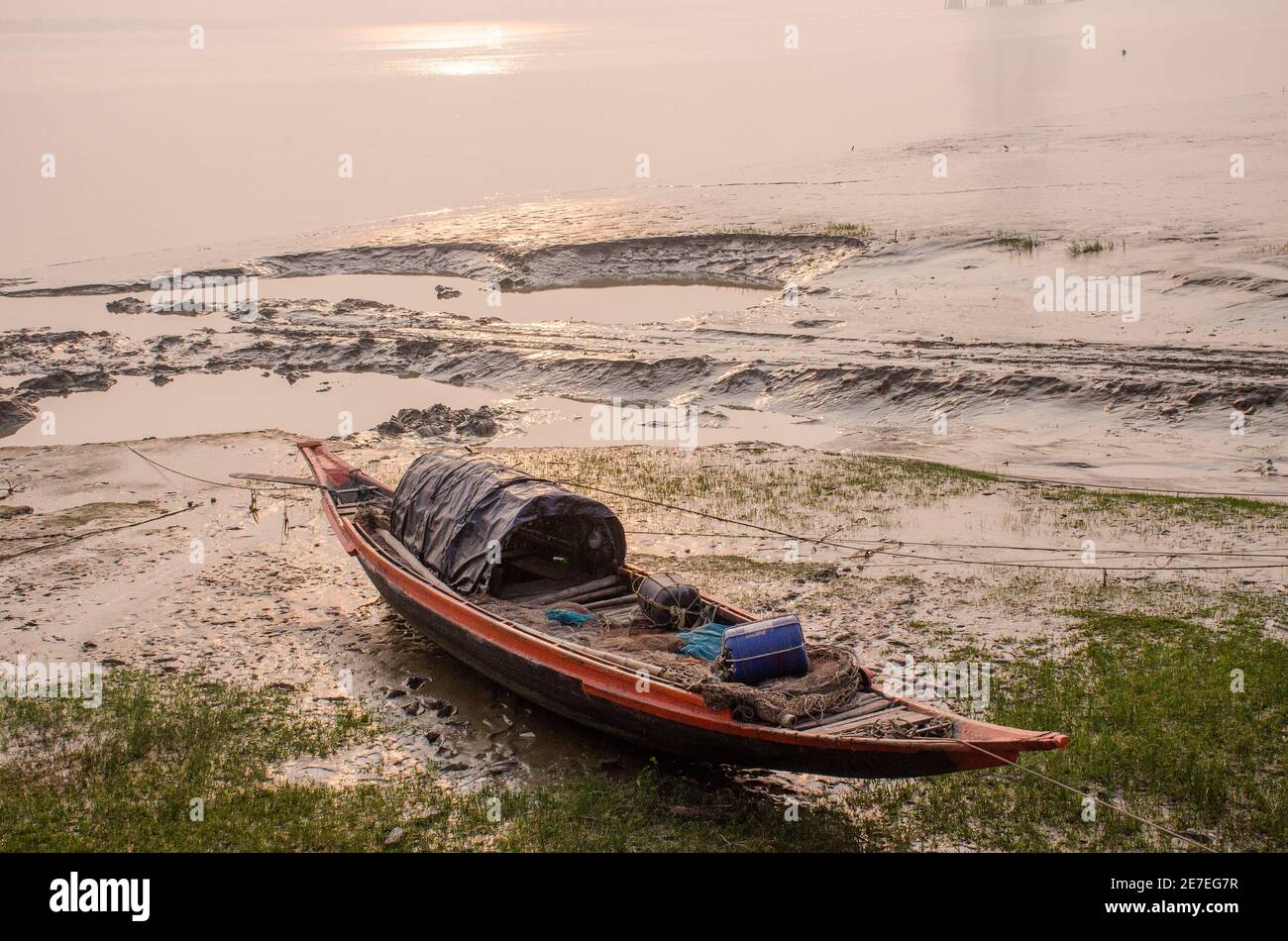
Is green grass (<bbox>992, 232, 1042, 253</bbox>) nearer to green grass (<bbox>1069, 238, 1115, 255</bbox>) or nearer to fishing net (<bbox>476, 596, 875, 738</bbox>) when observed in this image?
green grass (<bbox>1069, 238, 1115, 255</bbox>)

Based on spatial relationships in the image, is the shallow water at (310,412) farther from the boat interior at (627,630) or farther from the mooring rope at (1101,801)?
the mooring rope at (1101,801)

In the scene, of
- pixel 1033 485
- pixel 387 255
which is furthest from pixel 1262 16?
pixel 1033 485

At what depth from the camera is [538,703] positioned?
448 inches

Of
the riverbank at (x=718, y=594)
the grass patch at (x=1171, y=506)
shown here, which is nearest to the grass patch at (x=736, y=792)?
the riverbank at (x=718, y=594)

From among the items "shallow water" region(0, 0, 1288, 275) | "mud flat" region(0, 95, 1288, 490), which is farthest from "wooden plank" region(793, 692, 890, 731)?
"shallow water" region(0, 0, 1288, 275)

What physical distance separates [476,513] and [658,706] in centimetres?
390

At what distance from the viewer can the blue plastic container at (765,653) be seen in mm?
10016

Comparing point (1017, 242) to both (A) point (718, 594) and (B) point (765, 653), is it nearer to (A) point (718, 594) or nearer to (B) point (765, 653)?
(A) point (718, 594)

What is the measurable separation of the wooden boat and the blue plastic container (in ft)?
1.68

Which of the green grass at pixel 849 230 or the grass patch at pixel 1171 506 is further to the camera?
the green grass at pixel 849 230

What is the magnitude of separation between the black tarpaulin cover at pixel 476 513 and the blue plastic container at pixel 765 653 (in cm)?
302

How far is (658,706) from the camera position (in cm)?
988

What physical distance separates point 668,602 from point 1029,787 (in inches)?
147

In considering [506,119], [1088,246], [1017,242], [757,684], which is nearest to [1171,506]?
[757,684]
